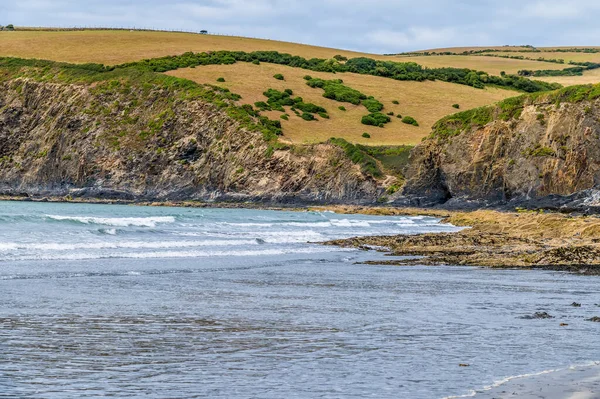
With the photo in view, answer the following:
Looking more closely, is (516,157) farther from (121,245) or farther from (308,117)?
(121,245)

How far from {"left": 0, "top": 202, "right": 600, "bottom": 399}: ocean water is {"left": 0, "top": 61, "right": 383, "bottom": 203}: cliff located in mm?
57859

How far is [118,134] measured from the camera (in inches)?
3607

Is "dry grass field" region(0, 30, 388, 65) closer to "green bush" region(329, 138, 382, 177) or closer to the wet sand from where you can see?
"green bush" region(329, 138, 382, 177)

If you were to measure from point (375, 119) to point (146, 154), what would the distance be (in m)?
28.0

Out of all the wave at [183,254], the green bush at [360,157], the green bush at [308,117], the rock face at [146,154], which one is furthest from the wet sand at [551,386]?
the green bush at [308,117]

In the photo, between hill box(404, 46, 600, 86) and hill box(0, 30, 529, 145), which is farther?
hill box(404, 46, 600, 86)

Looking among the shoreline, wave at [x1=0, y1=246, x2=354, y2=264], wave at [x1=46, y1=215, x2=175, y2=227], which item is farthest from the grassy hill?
wave at [x1=0, y1=246, x2=354, y2=264]

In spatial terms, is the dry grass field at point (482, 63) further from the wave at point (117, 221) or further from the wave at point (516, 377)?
the wave at point (516, 377)

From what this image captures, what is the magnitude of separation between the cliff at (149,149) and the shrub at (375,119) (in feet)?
49.1

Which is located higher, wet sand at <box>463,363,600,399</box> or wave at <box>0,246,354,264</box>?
wet sand at <box>463,363,600,399</box>

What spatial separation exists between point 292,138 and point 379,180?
502 inches

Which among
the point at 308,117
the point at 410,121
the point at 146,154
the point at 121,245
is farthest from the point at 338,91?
the point at 121,245

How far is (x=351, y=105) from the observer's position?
105 metres

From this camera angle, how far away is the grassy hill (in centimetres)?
9681
